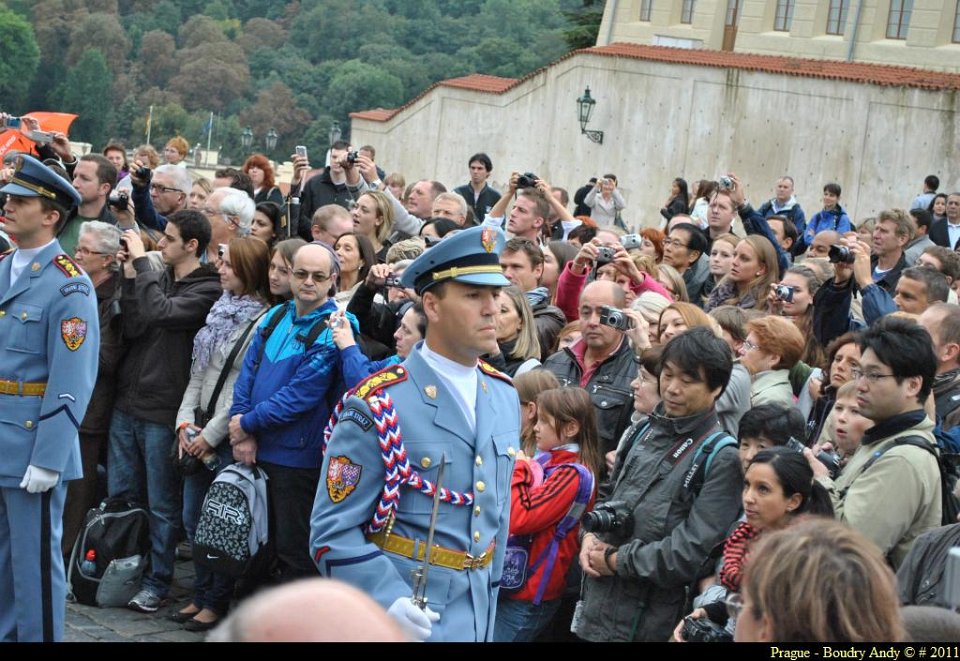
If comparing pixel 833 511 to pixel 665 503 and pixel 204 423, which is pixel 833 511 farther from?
pixel 204 423

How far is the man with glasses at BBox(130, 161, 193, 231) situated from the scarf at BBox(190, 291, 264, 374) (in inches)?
101

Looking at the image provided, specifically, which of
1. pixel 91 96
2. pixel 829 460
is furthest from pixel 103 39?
pixel 829 460

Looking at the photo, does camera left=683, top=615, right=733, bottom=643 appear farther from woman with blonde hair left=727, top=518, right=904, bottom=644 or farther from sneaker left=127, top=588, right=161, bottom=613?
sneaker left=127, top=588, right=161, bottom=613

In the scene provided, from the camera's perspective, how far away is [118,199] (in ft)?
30.8

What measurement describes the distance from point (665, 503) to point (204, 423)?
3.24 meters

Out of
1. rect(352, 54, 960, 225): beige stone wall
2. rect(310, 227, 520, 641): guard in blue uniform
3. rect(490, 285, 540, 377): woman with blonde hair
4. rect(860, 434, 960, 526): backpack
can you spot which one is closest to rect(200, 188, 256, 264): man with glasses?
rect(490, 285, 540, 377): woman with blonde hair

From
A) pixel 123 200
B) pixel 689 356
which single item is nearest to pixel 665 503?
pixel 689 356

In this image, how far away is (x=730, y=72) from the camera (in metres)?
25.7

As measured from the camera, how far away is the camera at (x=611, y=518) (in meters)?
5.66

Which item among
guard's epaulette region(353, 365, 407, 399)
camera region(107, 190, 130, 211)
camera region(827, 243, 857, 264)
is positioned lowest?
camera region(107, 190, 130, 211)

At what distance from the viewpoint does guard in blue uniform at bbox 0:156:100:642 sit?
6.34m

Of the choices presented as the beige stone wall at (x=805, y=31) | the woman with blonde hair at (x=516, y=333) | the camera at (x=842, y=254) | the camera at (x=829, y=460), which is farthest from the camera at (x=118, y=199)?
the beige stone wall at (x=805, y=31)

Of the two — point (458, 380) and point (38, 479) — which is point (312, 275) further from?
point (458, 380)

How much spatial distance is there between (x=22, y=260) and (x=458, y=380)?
2.96 meters
